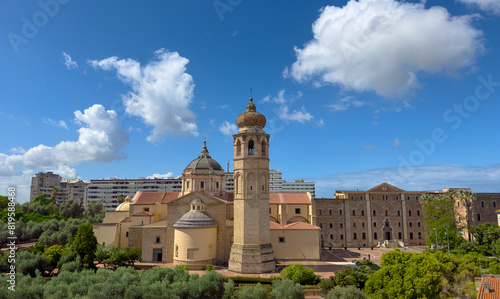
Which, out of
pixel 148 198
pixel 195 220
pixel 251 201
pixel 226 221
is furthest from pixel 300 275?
pixel 148 198

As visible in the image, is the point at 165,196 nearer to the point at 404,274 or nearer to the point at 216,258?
the point at 216,258

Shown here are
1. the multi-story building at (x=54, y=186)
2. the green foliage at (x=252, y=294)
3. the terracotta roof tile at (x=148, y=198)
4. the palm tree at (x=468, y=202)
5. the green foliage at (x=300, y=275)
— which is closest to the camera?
the green foliage at (x=252, y=294)

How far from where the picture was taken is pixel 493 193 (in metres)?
49.4

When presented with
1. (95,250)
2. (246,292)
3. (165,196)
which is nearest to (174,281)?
(246,292)

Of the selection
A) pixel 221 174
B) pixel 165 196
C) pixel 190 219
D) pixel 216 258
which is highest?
pixel 221 174

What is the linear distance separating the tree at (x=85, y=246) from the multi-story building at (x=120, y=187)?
199 feet

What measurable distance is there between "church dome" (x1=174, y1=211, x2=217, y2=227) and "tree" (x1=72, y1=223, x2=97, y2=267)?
306 inches

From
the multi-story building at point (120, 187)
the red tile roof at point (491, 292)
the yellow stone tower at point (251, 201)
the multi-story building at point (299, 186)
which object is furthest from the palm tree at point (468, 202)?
the multi-story building at point (120, 187)

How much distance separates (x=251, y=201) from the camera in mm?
29094

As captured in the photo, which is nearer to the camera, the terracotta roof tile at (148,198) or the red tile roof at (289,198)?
the terracotta roof tile at (148,198)

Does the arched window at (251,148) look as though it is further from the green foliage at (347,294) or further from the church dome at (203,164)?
the green foliage at (347,294)

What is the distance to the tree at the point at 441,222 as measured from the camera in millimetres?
40031

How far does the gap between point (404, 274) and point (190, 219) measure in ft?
66.3

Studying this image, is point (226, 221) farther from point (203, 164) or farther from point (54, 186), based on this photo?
point (54, 186)
